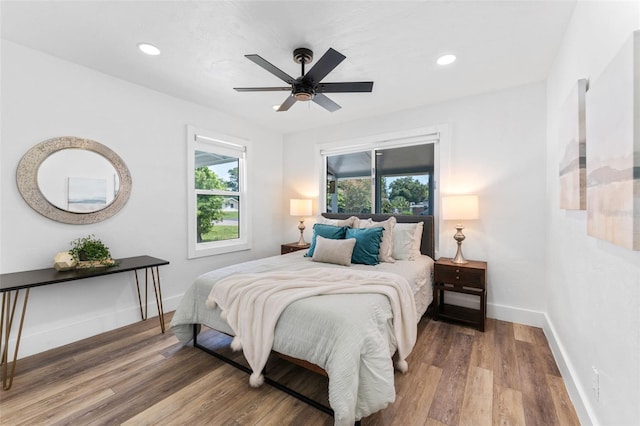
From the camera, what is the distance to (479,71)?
2678 mm

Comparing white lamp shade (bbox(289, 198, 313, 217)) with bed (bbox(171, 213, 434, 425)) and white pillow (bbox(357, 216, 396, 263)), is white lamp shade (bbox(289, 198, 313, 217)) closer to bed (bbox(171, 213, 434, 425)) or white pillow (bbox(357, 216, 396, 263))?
white pillow (bbox(357, 216, 396, 263))

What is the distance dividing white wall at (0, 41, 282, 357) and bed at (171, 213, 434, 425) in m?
1.12

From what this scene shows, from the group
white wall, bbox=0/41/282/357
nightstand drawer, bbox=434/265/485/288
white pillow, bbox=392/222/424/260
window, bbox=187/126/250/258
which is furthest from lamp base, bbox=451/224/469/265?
white wall, bbox=0/41/282/357

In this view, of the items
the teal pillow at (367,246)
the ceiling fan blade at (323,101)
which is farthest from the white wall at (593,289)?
the ceiling fan blade at (323,101)

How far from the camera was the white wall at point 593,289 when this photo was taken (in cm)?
107

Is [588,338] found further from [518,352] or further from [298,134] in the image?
[298,134]

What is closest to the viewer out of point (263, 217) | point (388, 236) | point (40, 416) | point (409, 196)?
point (40, 416)

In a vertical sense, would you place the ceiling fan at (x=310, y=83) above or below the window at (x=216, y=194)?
above

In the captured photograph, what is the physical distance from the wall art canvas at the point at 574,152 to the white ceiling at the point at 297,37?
689 millimetres

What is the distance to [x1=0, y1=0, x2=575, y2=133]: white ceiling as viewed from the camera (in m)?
1.86

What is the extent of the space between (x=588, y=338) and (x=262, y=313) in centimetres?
194

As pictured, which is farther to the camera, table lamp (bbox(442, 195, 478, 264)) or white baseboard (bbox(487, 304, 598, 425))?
table lamp (bbox(442, 195, 478, 264))

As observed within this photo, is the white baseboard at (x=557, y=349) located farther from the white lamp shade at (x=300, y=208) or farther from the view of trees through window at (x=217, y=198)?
the view of trees through window at (x=217, y=198)

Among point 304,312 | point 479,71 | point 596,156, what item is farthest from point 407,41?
point 304,312
